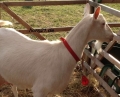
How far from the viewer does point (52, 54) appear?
2.69 m

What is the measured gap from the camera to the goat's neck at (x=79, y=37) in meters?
2.53

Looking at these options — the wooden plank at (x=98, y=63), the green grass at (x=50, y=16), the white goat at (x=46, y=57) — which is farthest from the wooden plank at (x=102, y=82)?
the green grass at (x=50, y=16)

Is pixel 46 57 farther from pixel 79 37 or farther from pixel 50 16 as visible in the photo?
pixel 50 16

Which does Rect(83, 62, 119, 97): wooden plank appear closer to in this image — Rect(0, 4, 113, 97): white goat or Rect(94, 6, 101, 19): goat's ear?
Rect(0, 4, 113, 97): white goat

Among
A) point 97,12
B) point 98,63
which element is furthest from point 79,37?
point 98,63

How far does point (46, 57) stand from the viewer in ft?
8.84

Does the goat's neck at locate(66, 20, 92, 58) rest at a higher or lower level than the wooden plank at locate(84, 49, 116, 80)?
higher

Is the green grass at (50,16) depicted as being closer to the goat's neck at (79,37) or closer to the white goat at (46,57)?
the white goat at (46,57)

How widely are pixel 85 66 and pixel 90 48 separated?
40 centimetres

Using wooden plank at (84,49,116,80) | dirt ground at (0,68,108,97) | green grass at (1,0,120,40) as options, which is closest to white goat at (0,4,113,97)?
wooden plank at (84,49,116,80)

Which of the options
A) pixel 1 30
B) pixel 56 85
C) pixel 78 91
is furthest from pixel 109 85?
pixel 1 30

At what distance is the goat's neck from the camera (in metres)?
2.53

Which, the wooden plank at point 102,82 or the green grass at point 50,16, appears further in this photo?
the green grass at point 50,16

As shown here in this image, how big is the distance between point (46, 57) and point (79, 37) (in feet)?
1.57
